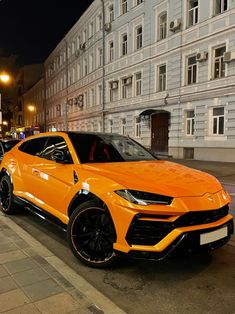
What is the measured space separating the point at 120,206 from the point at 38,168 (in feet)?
7.25

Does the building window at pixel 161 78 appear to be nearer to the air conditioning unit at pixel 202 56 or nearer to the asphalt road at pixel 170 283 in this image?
the air conditioning unit at pixel 202 56

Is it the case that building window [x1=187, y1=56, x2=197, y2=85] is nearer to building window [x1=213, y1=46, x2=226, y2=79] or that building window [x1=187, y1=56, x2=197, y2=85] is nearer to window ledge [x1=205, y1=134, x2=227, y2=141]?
building window [x1=213, y1=46, x2=226, y2=79]

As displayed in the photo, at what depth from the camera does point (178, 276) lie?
3697 millimetres

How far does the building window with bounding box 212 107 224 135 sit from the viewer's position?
61.4 feet

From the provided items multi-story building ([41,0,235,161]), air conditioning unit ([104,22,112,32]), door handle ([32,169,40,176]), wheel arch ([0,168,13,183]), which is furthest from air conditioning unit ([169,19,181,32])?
door handle ([32,169,40,176])

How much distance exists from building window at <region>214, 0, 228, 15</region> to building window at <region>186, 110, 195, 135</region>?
235 inches

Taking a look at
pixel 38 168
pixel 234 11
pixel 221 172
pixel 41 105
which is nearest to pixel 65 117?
pixel 41 105

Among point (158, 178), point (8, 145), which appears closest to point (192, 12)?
point (8, 145)

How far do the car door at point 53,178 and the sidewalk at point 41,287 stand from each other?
0.64m

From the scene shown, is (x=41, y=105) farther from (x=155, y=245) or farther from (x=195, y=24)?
(x=155, y=245)

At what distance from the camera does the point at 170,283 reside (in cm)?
353

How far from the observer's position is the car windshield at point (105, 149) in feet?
15.3

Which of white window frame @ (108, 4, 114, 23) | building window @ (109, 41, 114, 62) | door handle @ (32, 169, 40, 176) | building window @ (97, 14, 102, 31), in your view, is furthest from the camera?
building window @ (97, 14, 102, 31)

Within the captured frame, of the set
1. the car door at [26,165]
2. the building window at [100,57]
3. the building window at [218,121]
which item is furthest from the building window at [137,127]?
the car door at [26,165]
